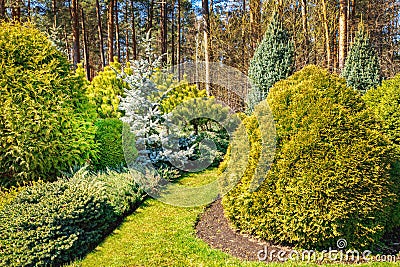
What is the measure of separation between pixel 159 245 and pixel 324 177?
2207 millimetres

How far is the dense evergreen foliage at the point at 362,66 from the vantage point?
11.0 meters

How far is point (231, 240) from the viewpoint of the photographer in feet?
13.3

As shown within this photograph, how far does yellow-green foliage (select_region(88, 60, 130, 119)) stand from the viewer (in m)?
7.84

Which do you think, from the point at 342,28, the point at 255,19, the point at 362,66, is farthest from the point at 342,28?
the point at 255,19

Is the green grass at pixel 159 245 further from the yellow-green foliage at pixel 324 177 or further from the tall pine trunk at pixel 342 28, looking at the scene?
the tall pine trunk at pixel 342 28

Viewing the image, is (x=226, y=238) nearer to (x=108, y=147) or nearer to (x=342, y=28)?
(x=108, y=147)

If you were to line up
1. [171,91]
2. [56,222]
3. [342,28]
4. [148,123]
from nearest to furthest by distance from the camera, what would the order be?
1. [56,222]
2. [148,123]
3. [171,91]
4. [342,28]

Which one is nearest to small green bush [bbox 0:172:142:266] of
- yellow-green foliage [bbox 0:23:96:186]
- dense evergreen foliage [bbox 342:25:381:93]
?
yellow-green foliage [bbox 0:23:96:186]

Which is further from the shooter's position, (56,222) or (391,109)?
(391,109)

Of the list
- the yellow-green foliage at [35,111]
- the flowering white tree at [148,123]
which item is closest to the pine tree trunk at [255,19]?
the flowering white tree at [148,123]

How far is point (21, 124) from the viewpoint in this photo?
5.28 meters

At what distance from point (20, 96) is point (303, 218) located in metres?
4.88

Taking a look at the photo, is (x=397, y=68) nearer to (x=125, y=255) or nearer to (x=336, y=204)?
(x=336, y=204)

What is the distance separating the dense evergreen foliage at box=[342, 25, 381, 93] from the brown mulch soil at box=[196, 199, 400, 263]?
26.2ft
